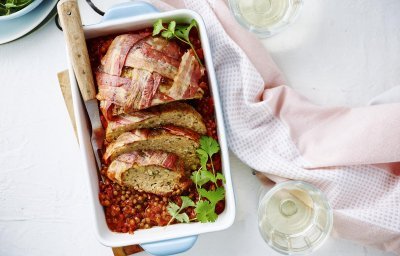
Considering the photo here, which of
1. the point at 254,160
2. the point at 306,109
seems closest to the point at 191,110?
the point at 254,160

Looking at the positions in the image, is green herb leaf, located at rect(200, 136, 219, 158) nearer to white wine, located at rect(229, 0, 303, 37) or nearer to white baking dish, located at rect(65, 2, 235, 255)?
white baking dish, located at rect(65, 2, 235, 255)

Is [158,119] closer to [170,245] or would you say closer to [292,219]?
[170,245]

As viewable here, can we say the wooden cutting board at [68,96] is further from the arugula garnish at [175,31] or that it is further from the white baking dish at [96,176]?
the arugula garnish at [175,31]

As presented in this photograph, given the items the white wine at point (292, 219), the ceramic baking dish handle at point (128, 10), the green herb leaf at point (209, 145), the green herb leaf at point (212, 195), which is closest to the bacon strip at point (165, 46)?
the ceramic baking dish handle at point (128, 10)

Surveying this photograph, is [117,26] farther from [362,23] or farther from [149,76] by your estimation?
[362,23]

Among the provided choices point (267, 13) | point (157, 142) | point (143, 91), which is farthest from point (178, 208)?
point (267, 13)

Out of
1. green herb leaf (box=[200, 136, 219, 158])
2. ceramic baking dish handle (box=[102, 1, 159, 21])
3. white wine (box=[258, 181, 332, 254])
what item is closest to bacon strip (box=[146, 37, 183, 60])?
ceramic baking dish handle (box=[102, 1, 159, 21])
